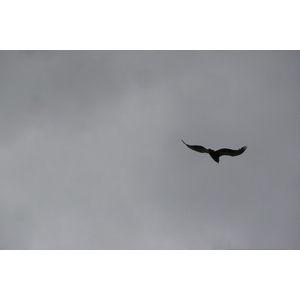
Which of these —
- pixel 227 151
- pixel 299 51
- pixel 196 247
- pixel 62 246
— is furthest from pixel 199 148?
pixel 62 246

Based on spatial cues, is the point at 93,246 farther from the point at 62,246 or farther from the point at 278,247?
the point at 278,247

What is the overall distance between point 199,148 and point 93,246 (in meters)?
21.6

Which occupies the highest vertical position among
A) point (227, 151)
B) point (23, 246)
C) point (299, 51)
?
point (299, 51)

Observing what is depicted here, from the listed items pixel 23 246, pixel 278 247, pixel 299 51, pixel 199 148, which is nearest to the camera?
pixel 199 148

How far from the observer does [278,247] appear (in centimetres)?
3541

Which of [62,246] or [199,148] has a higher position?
[199,148]

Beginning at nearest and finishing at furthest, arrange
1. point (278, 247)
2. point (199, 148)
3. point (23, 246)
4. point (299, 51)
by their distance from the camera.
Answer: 1. point (199, 148)
2. point (299, 51)
3. point (278, 247)
4. point (23, 246)

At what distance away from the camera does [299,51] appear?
33.1 m

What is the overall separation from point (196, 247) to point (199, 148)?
1975 centimetres

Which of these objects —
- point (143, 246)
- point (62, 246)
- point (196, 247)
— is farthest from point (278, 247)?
point (62, 246)

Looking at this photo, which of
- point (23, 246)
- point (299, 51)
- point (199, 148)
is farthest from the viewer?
point (23, 246)

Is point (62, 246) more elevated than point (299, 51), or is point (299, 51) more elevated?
point (299, 51)

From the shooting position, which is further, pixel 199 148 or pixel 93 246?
pixel 93 246

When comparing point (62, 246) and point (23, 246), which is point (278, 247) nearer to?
point (62, 246)
